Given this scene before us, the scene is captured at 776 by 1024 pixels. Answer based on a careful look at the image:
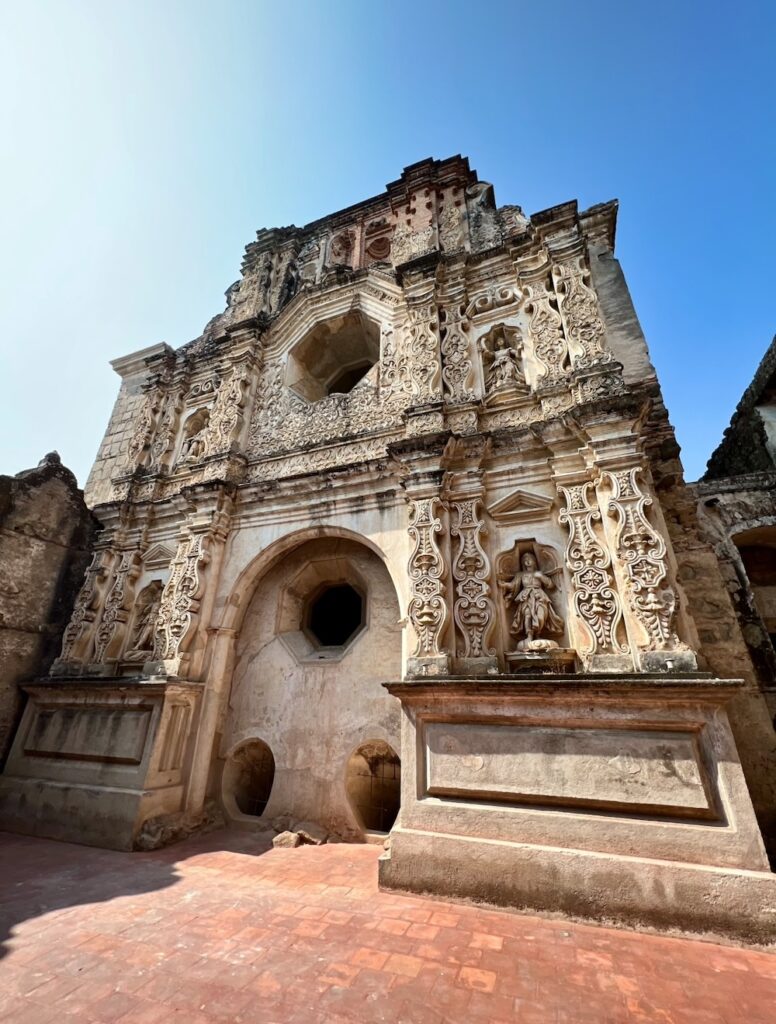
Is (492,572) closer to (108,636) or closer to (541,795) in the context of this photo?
(541,795)

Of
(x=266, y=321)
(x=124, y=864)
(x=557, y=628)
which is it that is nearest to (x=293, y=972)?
(x=124, y=864)

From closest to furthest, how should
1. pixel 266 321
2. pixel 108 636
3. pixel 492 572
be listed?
pixel 492 572 < pixel 108 636 < pixel 266 321

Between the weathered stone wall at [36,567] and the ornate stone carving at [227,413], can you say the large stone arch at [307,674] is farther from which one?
the weathered stone wall at [36,567]

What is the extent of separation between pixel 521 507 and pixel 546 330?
2.96 meters

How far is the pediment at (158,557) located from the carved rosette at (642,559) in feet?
23.6

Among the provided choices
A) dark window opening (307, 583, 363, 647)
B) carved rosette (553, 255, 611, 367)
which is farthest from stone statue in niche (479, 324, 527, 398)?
dark window opening (307, 583, 363, 647)

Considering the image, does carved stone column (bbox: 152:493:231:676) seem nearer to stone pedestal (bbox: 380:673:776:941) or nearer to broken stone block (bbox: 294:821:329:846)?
broken stone block (bbox: 294:821:329:846)

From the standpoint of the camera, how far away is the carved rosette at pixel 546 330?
6.45 m

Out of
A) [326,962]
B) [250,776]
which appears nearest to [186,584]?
[250,776]

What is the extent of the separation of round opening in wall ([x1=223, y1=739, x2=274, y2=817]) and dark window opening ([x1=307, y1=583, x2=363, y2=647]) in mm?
1869

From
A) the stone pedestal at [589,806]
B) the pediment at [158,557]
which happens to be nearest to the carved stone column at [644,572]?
the stone pedestal at [589,806]

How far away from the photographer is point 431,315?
25.3 feet

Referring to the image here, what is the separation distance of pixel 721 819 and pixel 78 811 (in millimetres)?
7085

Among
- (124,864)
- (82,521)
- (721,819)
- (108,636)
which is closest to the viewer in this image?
(721,819)
